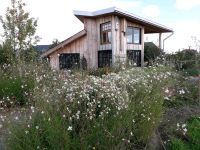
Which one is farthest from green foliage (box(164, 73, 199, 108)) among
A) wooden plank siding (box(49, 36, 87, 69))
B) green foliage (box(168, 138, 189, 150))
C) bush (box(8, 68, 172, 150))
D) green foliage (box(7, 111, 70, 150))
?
wooden plank siding (box(49, 36, 87, 69))

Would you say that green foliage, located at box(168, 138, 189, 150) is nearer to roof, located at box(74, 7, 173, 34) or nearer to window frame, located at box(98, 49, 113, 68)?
roof, located at box(74, 7, 173, 34)

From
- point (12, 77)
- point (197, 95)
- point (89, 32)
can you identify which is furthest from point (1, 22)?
point (197, 95)

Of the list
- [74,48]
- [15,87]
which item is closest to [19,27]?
[74,48]

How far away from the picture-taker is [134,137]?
193 inches

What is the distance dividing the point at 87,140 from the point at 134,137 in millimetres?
1013

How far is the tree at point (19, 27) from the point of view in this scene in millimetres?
19422

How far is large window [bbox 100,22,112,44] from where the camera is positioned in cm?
2383

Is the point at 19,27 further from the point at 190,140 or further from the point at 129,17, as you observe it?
the point at 190,140

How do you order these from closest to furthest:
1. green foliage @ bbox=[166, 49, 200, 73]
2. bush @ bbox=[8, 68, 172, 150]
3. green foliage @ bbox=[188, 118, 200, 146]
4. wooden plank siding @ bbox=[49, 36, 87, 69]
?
1. bush @ bbox=[8, 68, 172, 150]
2. green foliage @ bbox=[188, 118, 200, 146]
3. green foliage @ bbox=[166, 49, 200, 73]
4. wooden plank siding @ bbox=[49, 36, 87, 69]

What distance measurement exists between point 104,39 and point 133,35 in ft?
7.92

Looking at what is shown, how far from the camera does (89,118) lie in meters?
4.23

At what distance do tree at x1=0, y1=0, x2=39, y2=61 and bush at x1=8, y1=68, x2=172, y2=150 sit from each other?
14646mm

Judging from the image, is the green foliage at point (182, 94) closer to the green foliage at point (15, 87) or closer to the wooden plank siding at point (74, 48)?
the green foliage at point (15, 87)

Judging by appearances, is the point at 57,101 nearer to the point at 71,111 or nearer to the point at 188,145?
the point at 71,111
